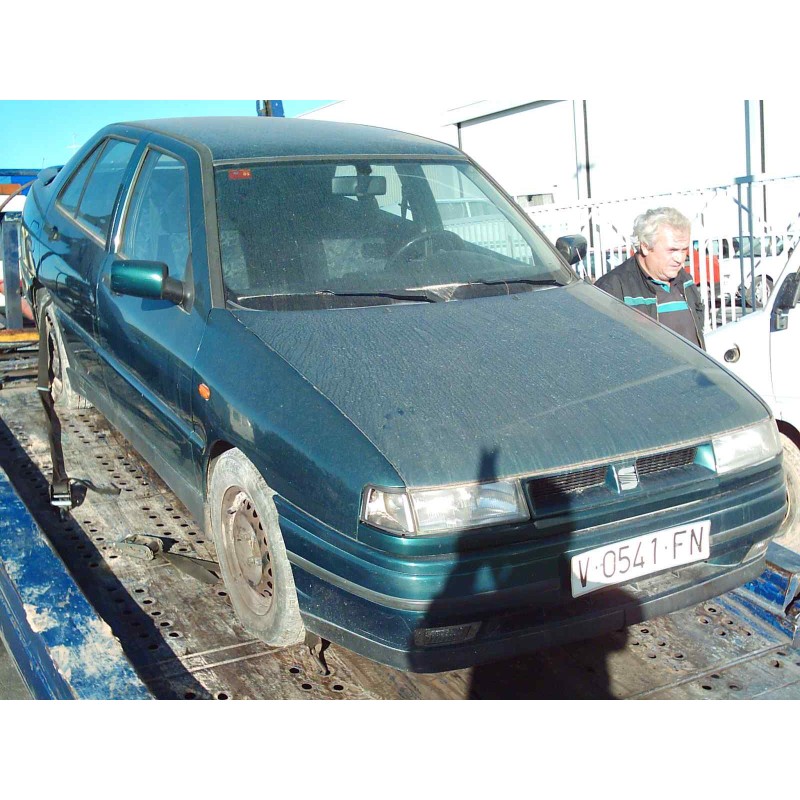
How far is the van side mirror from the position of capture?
423cm

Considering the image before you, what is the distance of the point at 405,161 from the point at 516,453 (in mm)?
1816

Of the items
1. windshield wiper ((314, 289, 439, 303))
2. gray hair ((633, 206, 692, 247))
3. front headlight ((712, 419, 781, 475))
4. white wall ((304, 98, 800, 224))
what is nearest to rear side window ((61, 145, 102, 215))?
windshield wiper ((314, 289, 439, 303))

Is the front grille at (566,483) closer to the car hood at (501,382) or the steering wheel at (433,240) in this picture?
the car hood at (501,382)

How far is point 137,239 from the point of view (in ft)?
12.2

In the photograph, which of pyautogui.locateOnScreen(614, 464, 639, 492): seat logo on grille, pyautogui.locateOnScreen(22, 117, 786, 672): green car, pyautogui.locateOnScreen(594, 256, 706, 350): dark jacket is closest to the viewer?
pyautogui.locateOnScreen(22, 117, 786, 672): green car

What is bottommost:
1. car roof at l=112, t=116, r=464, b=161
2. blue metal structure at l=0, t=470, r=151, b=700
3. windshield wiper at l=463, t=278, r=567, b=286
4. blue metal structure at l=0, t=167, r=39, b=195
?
blue metal structure at l=0, t=470, r=151, b=700

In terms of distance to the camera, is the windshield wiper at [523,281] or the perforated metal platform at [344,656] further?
the windshield wiper at [523,281]

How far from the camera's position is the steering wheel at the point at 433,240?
338 cm

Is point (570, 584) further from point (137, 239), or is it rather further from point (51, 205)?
point (51, 205)

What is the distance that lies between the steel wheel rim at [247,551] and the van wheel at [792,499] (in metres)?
2.42

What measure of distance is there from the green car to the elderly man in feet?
2.42

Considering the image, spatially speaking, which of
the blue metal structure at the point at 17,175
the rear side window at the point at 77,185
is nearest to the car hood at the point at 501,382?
the rear side window at the point at 77,185

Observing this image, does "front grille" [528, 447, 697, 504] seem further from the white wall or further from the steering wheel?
the white wall

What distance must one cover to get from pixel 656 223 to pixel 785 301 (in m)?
0.71
